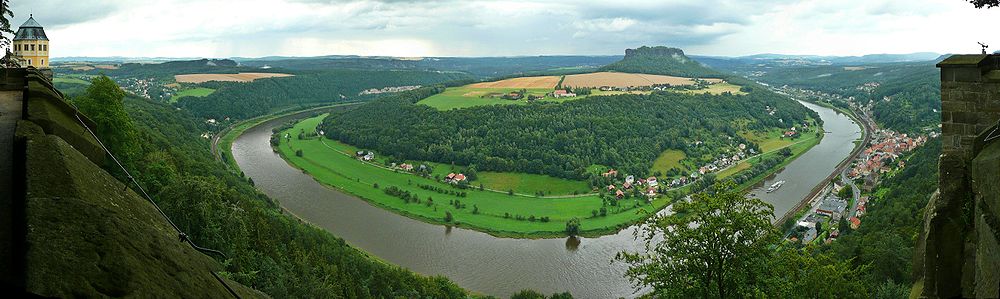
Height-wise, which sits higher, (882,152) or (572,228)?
(882,152)

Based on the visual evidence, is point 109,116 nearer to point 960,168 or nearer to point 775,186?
point 960,168

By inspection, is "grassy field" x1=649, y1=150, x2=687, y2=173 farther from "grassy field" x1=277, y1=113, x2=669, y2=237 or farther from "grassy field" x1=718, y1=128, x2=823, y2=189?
"grassy field" x1=277, y1=113, x2=669, y2=237

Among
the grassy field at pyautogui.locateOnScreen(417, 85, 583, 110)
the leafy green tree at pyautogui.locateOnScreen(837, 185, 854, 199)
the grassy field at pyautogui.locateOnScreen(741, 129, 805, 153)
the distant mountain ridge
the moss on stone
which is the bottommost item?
the leafy green tree at pyautogui.locateOnScreen(837, 185, 854, 199)

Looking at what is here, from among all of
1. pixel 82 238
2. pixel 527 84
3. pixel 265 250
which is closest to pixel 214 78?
pixel 527 84

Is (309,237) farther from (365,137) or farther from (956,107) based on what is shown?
(365,137)

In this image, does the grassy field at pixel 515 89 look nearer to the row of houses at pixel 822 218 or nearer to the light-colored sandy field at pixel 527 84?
the light-colored sandy field at pixel 527 84

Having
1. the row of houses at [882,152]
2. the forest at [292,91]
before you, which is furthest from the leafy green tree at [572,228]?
the forest at [292,91]

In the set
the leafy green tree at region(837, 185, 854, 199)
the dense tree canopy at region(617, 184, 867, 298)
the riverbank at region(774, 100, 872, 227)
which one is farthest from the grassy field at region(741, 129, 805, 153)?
the dense tree canopy at region(617, 184, 867, 298)
